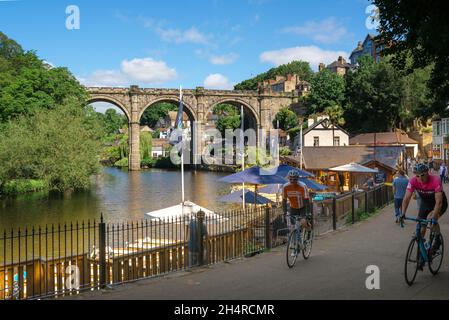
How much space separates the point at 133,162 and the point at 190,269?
68.6 meters

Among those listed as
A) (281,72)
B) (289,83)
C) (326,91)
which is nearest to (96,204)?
(326,91)

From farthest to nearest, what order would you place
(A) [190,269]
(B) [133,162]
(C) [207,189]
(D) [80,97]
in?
(B) [133,162], (D) [80,97], (C) [207,189], (A) [190,269]

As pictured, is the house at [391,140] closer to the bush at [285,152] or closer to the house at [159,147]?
the bush at [285,152]

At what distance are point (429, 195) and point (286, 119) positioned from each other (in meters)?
75.1

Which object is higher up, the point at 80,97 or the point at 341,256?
the point at 80,97

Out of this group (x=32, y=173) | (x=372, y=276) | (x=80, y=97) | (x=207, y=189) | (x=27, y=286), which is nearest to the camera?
(x=372, y=276)

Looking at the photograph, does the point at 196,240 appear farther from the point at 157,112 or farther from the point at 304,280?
the point at 157,112

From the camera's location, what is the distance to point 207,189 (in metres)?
43.2

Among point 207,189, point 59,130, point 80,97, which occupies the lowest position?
point 207,189

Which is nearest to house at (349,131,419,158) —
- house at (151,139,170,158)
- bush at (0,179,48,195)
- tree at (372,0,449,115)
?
bush at (0,179,48,195)

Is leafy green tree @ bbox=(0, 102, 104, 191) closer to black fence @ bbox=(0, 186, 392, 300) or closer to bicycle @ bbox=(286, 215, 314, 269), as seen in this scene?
black fence @ bbox=(0, 186, 392, 300)
